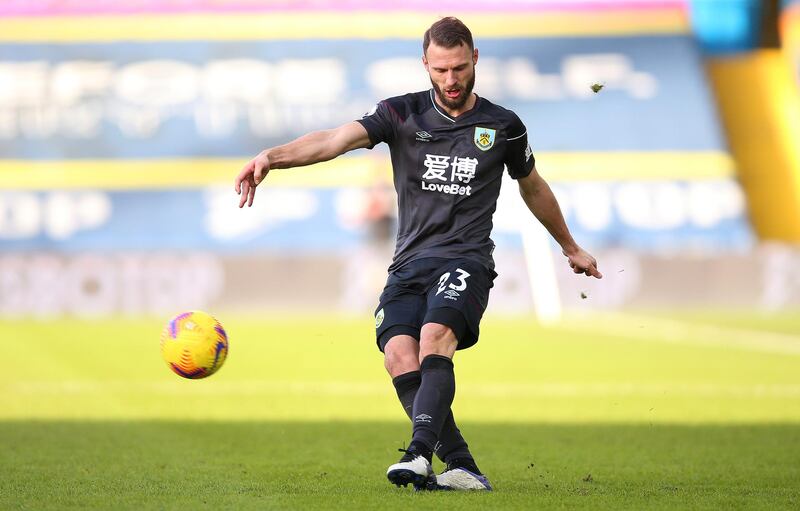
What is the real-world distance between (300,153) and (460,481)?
166 cm

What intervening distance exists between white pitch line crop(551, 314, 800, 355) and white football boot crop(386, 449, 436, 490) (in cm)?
1094

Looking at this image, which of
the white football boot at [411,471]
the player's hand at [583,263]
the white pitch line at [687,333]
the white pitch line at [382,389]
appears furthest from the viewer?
the white pitch line at [687,333]

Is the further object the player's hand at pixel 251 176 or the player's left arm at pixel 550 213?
the player's left arm at pixel 550 213

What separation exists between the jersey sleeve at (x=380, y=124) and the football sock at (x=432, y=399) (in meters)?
1.07

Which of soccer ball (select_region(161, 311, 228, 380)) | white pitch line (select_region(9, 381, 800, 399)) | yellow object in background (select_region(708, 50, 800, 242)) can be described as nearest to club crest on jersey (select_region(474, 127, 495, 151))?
soccer ball (select_region(161, 311, 228, 380))

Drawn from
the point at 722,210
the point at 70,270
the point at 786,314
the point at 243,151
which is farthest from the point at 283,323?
the point at 722,210

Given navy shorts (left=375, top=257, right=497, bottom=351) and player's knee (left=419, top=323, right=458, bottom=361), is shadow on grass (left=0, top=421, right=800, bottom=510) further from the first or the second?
navy shorts (left=375, top=257, right=497, bottom=351)

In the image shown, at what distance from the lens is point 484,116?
649 cm

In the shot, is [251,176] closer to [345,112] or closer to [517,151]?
[517,151]

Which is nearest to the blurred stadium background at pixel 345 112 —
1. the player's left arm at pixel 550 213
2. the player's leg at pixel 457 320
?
the player's left arm at pixel 550 213

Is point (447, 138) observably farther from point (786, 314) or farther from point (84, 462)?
point (786, 314)

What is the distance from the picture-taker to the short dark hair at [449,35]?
243 inches

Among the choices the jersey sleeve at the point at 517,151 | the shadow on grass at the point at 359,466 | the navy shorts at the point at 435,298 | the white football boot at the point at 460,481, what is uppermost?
the jersey sleeve at the point at 517,151

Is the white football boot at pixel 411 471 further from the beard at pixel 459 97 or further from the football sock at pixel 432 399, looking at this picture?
the beard at pixel 459 97
